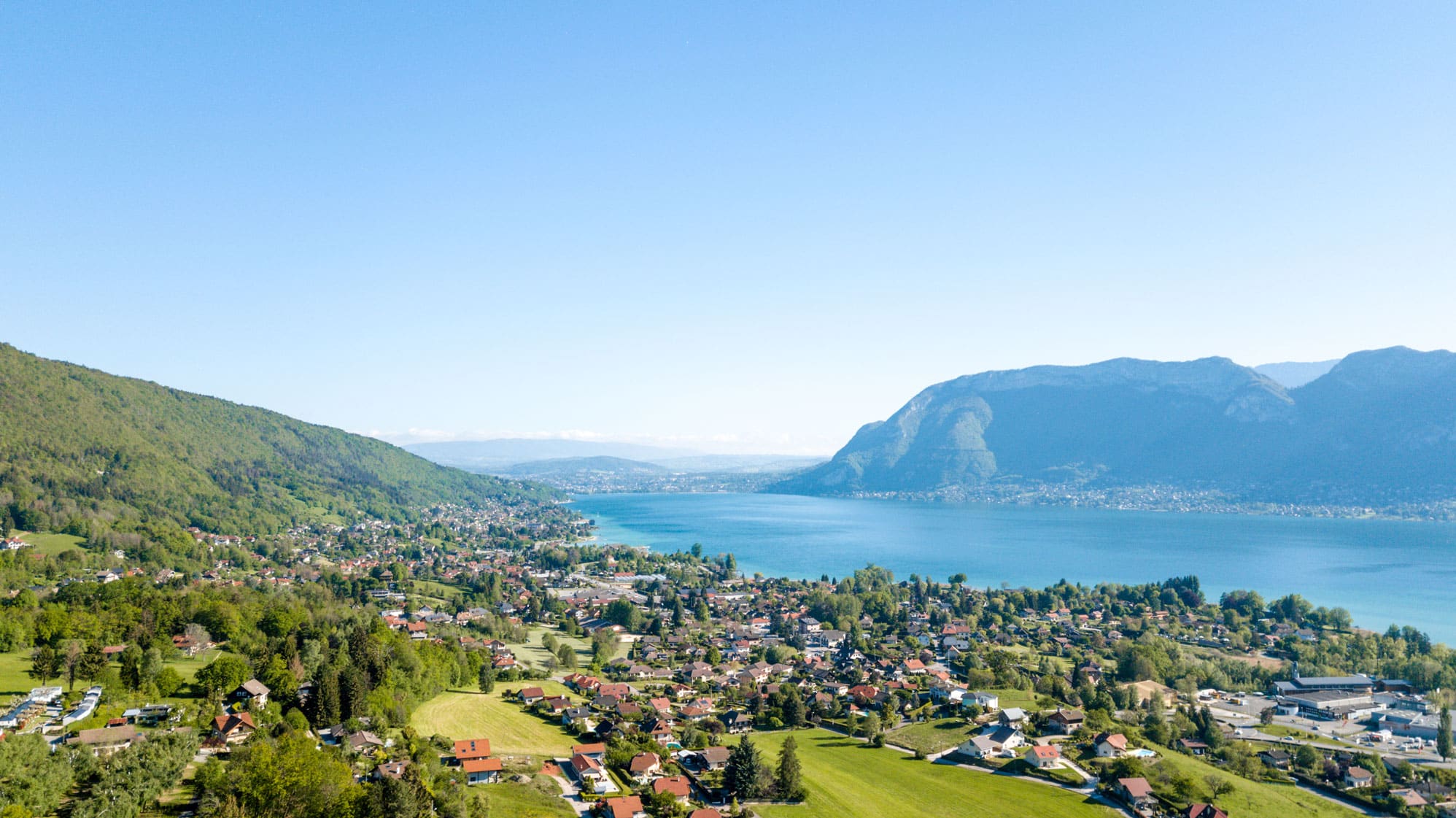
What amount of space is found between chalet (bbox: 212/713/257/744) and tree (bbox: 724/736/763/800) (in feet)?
48.2

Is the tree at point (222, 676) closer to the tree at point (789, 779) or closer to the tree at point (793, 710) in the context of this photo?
the tree at point (789, 779)

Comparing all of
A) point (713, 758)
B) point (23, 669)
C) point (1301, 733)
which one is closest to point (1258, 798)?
point (1301, 733)

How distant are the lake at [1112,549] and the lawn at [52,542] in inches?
2330

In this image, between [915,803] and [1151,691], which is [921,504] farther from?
[915,803]

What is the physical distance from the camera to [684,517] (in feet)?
529

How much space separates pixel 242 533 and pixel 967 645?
73.4 m

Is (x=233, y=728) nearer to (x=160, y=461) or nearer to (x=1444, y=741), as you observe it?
(x=1444, y=741)

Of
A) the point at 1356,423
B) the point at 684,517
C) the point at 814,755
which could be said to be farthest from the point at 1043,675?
the point at 1356,423

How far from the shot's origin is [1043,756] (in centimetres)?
2872

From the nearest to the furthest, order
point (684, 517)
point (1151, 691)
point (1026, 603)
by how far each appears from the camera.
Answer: point (1151, 691) < point (1026, 603) < point (684, 517)

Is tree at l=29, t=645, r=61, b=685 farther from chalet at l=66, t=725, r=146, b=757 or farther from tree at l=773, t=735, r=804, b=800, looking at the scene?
tree at l=773, t=735, r=804, b=800

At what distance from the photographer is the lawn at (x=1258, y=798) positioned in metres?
24.5

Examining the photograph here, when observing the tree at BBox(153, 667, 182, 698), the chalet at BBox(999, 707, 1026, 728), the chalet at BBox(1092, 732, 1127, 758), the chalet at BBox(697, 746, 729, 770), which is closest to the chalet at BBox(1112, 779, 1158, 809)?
the chalet at BBox(1092, 732, 1127, 758)

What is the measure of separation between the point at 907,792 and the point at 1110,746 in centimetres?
891
